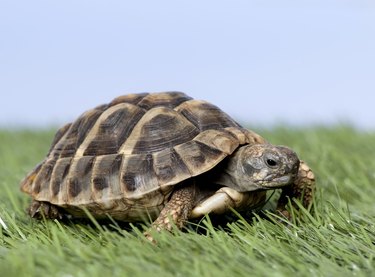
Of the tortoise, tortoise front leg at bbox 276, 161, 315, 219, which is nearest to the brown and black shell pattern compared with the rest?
the tortoise

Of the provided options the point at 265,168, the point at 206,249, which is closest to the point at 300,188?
the point at 265,168

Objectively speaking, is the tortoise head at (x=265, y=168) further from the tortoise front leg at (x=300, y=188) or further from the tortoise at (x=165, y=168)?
the tortoise front leg at (x=300, y=188)

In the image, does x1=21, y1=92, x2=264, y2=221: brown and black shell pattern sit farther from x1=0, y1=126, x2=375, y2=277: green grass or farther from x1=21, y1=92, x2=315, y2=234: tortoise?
x1=0, y1=126, x2=375, y2=277: green grass

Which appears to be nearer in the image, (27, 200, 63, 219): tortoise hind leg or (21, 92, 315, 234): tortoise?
(21, 92, 315, 234): tortoise

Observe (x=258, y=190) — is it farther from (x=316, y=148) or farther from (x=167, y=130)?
(x=316, y=148)

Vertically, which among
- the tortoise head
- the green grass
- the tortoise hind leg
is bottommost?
the tortoise hind leg

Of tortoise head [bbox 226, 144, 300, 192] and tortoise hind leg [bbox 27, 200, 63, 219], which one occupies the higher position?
tortoise head [bbox 226, 144, 300, 192]

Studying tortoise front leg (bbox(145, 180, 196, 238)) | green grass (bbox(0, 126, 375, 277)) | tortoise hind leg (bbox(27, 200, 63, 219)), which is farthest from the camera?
tortoise hind leg (bbox(27, 200, 63, 219))
